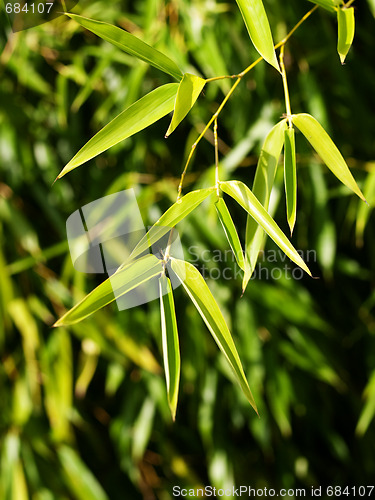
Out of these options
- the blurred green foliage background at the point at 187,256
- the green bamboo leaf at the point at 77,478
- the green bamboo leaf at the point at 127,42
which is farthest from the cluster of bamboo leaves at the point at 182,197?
the green bamboo leaf at the point at 77,478

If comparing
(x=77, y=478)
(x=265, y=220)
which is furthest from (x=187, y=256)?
(x=265, y=220)

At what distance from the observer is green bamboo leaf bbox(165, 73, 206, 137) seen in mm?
384

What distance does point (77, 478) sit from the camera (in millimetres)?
1032

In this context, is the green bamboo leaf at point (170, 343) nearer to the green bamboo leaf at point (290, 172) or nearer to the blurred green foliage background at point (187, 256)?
the green bamboo leaf at point (290, 172)

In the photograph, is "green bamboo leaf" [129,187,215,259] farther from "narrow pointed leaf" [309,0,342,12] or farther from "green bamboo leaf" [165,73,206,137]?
"narrow pointed leaf" [309,0,342,12]

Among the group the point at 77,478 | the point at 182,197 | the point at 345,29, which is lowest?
the point at 77,478

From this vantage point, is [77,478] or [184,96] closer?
[184,96]

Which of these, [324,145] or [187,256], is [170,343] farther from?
[187,256]

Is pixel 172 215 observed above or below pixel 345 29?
below

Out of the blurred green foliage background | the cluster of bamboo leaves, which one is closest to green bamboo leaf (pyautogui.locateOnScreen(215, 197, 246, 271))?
the cluster of bamboo leaves

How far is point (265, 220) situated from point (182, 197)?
0.06 m

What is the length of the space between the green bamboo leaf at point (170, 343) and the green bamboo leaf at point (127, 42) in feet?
0.53

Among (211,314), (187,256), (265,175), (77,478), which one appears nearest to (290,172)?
(265,175)

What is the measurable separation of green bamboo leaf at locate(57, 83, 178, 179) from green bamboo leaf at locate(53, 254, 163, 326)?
0.27ft
